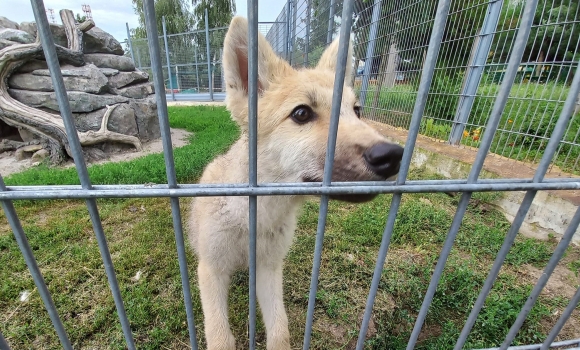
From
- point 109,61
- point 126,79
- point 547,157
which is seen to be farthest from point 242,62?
point 109,61

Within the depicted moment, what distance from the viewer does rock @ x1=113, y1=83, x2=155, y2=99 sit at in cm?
805

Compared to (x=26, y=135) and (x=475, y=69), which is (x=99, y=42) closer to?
(x=26, y=135)

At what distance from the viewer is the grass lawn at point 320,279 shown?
7.18ft

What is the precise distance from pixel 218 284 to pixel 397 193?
1559mm

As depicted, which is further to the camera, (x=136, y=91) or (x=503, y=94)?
(x=136, y=91)

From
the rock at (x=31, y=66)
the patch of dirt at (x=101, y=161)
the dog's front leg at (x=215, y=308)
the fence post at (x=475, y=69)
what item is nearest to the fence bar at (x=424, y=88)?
the dog's front leg at (x=215, y=308)

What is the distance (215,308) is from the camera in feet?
6.70

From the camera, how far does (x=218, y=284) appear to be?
2.10 meters

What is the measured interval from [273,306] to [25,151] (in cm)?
808

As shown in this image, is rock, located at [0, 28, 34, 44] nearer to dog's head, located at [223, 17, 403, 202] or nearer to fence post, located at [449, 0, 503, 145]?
dog's head, located at [223, 17, 403, 202]

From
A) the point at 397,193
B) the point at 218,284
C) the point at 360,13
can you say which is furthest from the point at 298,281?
the point at 360,13

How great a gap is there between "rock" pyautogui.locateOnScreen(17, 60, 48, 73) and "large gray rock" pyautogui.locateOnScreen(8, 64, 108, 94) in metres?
0.13

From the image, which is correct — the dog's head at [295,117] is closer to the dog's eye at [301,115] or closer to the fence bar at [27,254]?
the dog's eye at [301,115]

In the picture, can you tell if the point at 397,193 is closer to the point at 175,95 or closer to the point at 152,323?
the point at 152,323
